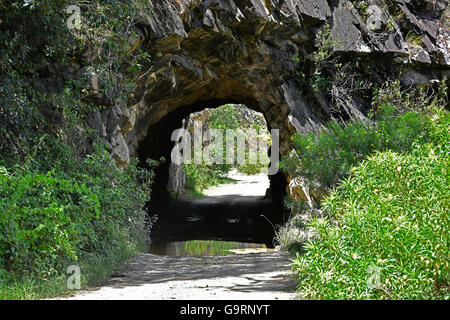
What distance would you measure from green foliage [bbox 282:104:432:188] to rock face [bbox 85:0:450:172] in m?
3.81

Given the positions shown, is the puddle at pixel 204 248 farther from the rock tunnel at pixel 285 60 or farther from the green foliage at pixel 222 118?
the green foliage at pixel 222 118

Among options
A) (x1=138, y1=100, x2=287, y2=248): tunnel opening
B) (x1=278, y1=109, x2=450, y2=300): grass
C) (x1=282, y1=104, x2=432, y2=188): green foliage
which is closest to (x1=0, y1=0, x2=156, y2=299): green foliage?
(x1=278, y1=109, x2=450, y2=300): grass

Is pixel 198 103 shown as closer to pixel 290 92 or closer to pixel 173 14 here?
pixel 290 92

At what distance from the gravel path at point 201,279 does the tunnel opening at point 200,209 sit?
4101 millimetres

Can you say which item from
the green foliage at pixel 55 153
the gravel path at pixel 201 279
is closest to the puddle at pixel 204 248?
the gravel path at pixel 201 279

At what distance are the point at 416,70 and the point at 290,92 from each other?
13.5ft

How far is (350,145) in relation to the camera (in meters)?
8.27

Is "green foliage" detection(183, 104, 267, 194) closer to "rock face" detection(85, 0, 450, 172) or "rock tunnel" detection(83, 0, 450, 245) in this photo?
"rock tunnel" detection(83, 0, 450, 245)

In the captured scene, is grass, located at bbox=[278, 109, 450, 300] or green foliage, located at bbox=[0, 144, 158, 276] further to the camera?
green foliage, located at bbox=[0, 144, 158, 276]

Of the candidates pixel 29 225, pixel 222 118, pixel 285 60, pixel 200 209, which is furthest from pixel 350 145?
pixel 222 118

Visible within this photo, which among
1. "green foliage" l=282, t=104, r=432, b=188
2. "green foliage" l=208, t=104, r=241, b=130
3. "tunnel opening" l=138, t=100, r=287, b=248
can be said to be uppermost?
"green foliage" l=208, t=104, r=241, b=130

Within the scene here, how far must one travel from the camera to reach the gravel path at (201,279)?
541 cm

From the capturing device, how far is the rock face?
11.0 meters

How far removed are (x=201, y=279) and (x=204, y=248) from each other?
18.0 feet
